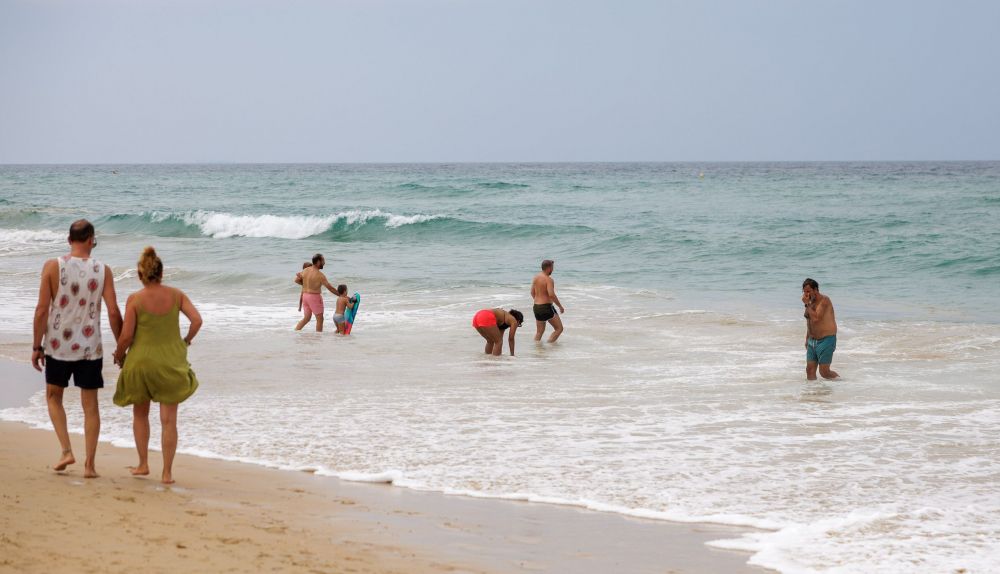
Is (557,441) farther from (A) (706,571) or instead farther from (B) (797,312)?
(B) (797,312)

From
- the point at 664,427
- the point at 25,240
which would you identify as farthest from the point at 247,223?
the point at 664,427

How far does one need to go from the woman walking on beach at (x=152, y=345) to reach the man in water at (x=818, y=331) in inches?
276

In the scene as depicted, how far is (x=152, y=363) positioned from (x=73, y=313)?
54 cm

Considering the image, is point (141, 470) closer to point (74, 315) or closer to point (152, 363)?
point (152, 363)

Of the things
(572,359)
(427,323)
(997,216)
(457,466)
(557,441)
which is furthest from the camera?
(997,216)

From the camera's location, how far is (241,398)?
994 centimetres

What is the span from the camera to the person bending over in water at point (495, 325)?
498 inches

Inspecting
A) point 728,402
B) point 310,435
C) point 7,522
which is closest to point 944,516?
point 728,402

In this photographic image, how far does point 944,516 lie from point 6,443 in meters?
6.52

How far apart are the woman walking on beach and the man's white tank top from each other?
20 centimetres

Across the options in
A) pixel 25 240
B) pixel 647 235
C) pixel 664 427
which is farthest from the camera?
pixel 25 240

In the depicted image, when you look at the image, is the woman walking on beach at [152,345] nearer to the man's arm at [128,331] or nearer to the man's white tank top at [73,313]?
the man's arm at [128,331]

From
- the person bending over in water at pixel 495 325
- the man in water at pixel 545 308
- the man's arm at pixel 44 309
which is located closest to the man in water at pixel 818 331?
the person bending over in water at pixel 495 325

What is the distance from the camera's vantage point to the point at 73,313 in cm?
603
